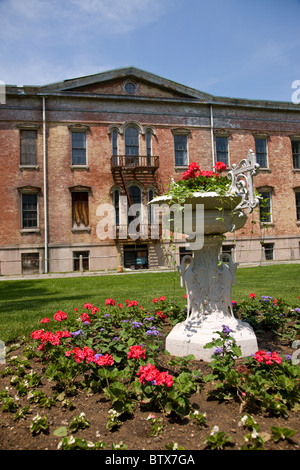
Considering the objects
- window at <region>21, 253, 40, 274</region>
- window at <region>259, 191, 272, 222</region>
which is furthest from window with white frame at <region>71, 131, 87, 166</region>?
window at <region>259, 191, 272, 222</region>

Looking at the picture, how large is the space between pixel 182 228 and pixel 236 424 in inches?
89.3

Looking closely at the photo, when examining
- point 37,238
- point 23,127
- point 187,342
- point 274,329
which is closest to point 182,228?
point 187,342

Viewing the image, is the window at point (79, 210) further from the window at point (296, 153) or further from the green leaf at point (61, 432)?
the green leaf at point (61, 432)

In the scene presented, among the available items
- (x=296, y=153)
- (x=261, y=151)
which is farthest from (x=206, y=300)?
(x=296, y=153)

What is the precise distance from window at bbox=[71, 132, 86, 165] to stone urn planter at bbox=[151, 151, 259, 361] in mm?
17006

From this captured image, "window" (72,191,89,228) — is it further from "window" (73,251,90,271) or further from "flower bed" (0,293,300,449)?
"flower bed" (0,293,300,449)

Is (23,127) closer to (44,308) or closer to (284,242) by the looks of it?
(44,308)

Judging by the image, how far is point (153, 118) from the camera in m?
21.3

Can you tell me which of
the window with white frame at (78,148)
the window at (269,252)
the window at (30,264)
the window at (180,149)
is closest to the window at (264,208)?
the window at (269,252)

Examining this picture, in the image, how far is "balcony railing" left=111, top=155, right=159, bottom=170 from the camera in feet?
66.5

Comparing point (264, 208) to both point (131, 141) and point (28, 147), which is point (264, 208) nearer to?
point (131, 141)

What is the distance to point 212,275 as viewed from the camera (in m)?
4.35

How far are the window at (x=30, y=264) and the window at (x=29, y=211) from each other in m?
1.67

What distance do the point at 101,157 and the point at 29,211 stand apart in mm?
5331
